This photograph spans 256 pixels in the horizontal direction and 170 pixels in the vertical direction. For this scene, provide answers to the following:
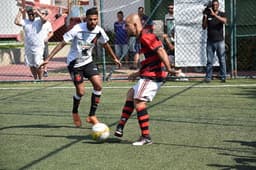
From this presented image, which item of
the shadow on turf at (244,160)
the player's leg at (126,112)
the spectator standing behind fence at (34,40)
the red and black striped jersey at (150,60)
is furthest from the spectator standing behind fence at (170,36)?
the shadow on turf at (244,160)

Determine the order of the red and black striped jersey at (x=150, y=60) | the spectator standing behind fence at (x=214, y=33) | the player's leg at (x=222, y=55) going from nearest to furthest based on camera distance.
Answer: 1. the red and black striped jersey at (x=150, y=60)
2. the spectator standing behind fence at (x=214, y=33)
3. the player's leg at (x=222, y=55)

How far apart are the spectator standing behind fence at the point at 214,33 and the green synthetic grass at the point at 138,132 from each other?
3.20ft

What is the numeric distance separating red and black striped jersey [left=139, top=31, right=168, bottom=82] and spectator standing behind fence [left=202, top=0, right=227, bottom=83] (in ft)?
21.4

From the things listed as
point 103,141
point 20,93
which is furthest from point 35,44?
point 103,141

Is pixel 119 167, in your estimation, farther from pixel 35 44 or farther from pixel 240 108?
pixel 35 44

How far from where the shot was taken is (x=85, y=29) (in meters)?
8.57

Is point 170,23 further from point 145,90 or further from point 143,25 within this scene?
point 145,90

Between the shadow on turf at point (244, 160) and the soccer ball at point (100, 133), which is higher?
the soccer ball at point (100, 133)

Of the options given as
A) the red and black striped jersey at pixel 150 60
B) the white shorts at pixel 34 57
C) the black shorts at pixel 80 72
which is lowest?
the white shorts at pixel 34 57

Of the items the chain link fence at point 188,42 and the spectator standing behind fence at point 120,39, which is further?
the spectator standing behind fence at point 120,39

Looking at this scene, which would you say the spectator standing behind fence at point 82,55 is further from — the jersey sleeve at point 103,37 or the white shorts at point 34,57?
the white shorts at point 34,57

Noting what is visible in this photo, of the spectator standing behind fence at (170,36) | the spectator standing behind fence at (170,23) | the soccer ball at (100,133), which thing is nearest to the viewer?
the soccer ball at (100,133)

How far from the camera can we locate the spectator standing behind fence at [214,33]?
13.7 metres

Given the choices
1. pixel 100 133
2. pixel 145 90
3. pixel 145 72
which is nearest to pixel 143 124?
pixel 145 90
